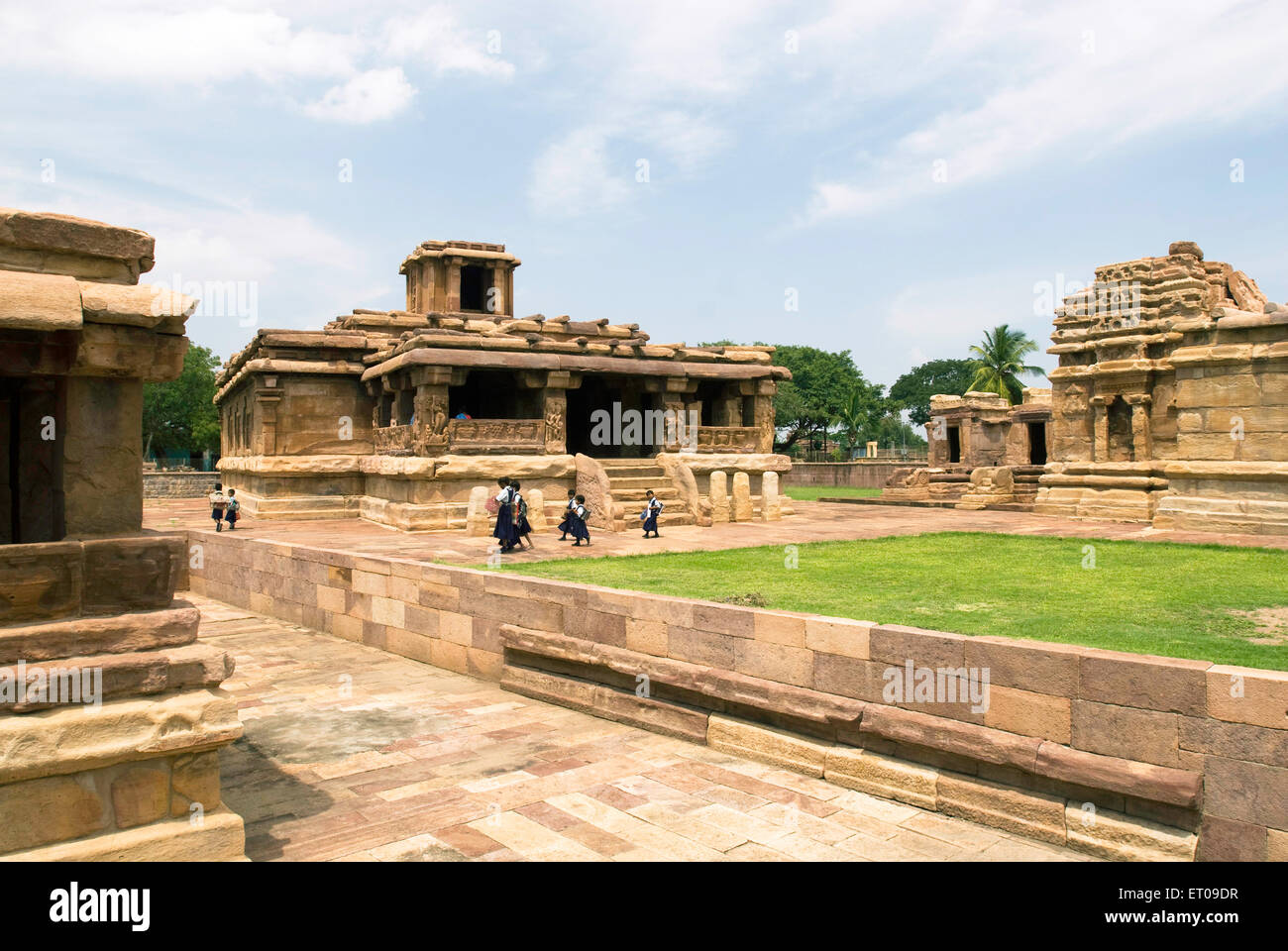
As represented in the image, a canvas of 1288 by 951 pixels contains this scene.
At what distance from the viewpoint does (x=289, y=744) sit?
7453 mm

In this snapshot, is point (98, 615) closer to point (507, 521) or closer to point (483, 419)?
point (507, 521)

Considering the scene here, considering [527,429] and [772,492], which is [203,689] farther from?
[772,492]

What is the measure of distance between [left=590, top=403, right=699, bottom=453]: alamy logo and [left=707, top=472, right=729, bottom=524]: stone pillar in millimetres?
2130

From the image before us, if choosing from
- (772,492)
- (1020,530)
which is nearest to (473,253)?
(772,492)

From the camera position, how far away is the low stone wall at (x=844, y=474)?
1551 inches

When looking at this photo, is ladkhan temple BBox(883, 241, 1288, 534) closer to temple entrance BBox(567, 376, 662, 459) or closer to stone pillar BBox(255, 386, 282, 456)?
temple entrance BBox(567, 376, 662, 459)

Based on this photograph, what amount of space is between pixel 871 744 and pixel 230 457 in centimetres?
2427

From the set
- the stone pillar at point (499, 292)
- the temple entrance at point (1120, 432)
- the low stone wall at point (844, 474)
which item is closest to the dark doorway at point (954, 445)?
the low stone wall at point (844, 474)

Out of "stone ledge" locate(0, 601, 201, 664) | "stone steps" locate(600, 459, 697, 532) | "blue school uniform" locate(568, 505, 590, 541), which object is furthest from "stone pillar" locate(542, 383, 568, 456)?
"stone ledge" locate(0, 601, 201, 664)

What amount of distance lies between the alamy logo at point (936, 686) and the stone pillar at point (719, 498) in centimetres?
1135

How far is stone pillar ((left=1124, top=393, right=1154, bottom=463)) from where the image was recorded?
1678 cm

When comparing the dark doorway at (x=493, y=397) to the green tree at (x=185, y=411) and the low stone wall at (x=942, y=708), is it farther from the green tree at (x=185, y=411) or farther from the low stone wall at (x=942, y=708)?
the green tree at (x=185, y=411)

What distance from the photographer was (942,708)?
19.7ft
